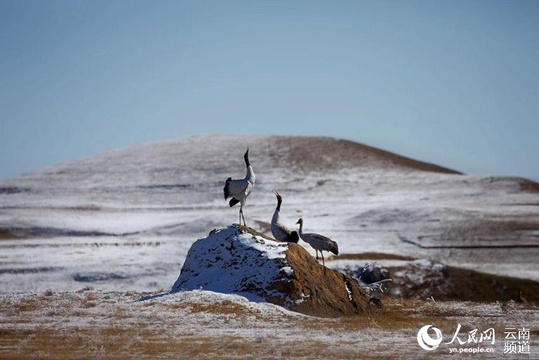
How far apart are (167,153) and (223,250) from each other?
78954mm

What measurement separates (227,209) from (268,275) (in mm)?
49650

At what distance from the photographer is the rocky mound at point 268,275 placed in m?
26.4

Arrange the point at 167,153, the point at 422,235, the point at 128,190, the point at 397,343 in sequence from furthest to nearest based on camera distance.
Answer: the point at 167,153 → the point at 128,190 → the point at 422,235 → the point at 397,343

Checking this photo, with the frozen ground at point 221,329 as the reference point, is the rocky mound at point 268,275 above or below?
above

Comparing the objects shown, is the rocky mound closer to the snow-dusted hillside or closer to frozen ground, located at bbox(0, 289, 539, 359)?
frozen ground, located at bbox(0, 289, 539, 359)

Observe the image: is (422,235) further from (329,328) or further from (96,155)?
(96,155)

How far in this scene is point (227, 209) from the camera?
7662 cm

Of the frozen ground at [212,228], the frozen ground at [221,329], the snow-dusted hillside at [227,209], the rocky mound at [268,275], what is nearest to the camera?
the frozen ground at [221,329]

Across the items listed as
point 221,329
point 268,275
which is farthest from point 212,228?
point 221,329

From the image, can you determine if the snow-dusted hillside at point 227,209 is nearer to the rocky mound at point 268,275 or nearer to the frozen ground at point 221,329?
the rocky mound at point 268,275

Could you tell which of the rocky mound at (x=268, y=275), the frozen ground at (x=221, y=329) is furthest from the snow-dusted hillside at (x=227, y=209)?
the frozen ground at (x=221, y=329)

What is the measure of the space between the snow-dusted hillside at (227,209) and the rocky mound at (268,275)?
15952mm

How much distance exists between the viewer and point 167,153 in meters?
107

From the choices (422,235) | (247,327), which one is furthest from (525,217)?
(247,327)
